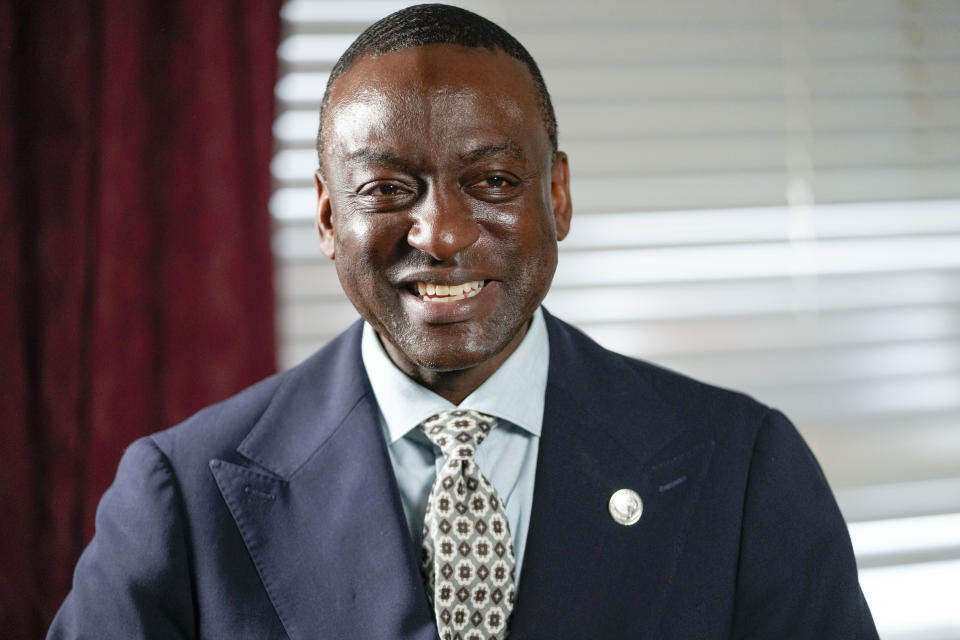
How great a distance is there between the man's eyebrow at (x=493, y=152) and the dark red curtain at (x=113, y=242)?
90 centimetres

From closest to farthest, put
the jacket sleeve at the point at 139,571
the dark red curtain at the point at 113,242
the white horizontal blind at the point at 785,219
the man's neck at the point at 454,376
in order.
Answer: the jacket sleeve at the point at 139,571 < the man's neck at the point at 454,376 < the dark red curtain at the point at 113,242 < the white horizontal blind at the point at 785,219

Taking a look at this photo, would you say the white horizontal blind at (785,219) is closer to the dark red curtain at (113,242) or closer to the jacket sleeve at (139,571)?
the dark red curtain at (113,242)

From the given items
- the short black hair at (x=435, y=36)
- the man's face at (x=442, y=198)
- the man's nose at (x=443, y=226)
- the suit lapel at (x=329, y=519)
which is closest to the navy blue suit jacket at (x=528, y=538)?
Result: the suit lapel at (x=329, y=519)

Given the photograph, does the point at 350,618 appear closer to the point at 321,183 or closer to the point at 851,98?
the point at 321,183

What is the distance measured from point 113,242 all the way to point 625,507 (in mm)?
1210

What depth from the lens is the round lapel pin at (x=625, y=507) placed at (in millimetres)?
1373

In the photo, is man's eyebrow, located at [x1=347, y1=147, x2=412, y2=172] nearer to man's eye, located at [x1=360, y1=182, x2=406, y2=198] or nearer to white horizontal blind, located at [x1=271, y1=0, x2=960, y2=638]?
man's eye, located at [x1=360, y1=182, x2=406, y2=198]

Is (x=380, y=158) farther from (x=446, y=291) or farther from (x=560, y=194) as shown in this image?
(x=560, y=194)

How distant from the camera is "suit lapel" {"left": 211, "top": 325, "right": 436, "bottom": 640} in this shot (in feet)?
4.28

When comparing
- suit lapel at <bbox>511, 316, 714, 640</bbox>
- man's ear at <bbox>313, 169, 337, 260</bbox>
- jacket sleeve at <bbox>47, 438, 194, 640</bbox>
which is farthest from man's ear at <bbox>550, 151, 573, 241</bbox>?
jacket sleeve at <bbox>47, 438, 194, 640</bbox>

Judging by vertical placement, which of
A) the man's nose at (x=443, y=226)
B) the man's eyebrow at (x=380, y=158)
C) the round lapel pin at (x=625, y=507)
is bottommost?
the round lapel pin at (x=625, y=507)

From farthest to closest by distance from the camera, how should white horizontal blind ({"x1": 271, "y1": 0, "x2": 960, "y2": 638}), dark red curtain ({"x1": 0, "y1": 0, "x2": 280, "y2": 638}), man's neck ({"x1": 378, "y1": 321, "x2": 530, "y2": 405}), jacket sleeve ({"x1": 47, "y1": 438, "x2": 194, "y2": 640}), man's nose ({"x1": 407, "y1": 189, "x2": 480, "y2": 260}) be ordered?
white horizontal blind ({"x1": 271, "y1": 0, "x2": 960, "y2": 638}) < dark red curtain ({"x1": 0, "y1": 0, "x2": 280, "y2": 638}) < man's neck ({"x1": 378, "y1": 321, "x2": 530, "y2": 405}) < jacket sleeve ({"x1": 47, "y1": 438, "x2": 194, "y2": 640}) < man's nose ({"x1": 407, "y1": 189, "x2": 480, "y2": 260})

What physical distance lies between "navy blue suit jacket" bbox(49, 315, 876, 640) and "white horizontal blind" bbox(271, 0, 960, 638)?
0.83 meters

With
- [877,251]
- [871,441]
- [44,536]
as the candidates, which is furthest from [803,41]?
[44,536]
